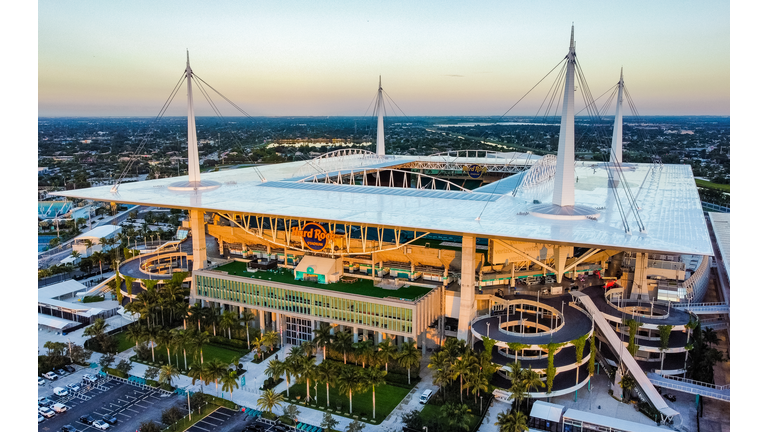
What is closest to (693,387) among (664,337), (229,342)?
(664,337)

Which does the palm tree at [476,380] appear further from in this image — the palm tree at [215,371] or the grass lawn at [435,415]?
the palm tree at [215,371]

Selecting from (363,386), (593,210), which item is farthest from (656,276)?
(363,386)

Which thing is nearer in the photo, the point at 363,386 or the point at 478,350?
the point at 363,386

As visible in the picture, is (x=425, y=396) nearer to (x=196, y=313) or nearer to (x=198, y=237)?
(x=196, y=313)

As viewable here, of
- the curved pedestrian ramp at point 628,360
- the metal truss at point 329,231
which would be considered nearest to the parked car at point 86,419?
the metal truss at point 329,231

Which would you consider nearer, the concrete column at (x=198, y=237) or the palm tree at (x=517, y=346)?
the palm tree at (x=517, y=346)

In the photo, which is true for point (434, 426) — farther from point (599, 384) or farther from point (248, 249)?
point (248, 249)

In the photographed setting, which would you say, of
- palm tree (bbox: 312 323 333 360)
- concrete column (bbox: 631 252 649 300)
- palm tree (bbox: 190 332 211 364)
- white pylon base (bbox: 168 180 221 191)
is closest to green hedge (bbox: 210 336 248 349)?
palm tree (bbox: 190 332 211 364)
